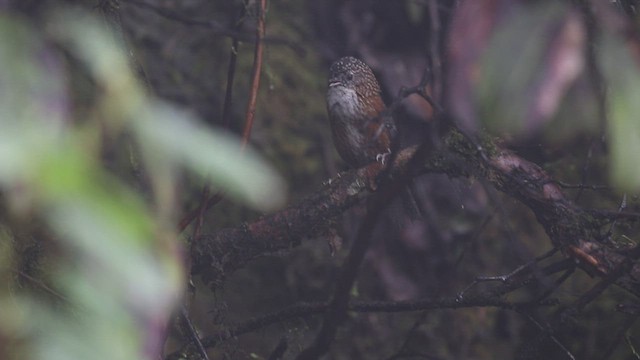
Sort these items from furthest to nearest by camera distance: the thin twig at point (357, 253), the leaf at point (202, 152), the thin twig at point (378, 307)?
the thin twig at point (378, 307)
the thin twig at point (357, 253)
the leaf at point (202, 152)

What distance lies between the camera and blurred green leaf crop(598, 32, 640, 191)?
788mm

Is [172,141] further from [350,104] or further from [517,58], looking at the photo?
[350,104]

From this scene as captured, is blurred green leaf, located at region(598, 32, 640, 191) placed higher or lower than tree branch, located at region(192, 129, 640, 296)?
higher

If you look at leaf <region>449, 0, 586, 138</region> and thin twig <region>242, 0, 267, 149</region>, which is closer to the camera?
leaf <region>449, 0, 586, 138</region>

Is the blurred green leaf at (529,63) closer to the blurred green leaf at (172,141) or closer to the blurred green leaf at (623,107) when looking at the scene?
the blurred green leaf at (623,107)

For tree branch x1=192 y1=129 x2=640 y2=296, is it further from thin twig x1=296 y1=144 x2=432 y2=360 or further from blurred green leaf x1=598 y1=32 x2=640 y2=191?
blurred green leaf x1=598 y1=32 x2=640 y2=191

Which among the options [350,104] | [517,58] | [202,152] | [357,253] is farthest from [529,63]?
[350,104]

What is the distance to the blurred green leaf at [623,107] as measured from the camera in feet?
2.59

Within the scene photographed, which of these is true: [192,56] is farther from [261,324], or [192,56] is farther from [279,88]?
[261,324]

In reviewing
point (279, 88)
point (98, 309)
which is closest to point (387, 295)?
point (279, 88)

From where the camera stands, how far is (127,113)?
2.38 feet

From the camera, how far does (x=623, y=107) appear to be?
0.81m

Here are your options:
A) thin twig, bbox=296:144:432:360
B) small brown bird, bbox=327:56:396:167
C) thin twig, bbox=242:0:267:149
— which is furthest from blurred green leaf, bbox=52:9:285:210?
small brown bird, bbox=327:56:396:167

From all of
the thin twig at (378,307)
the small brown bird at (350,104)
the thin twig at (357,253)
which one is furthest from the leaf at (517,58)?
the small brown bird at (350,104)
